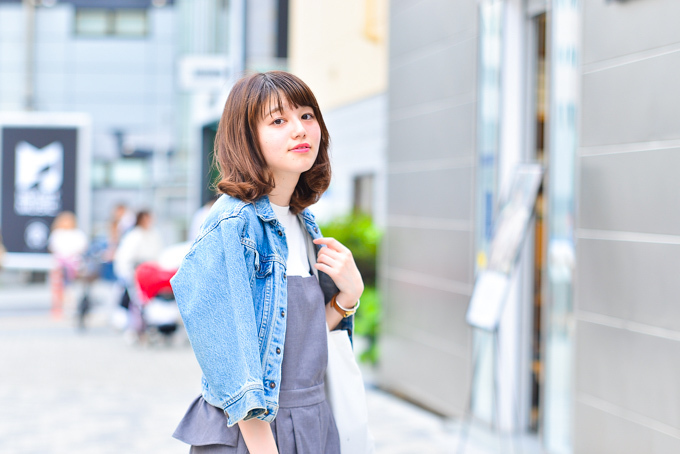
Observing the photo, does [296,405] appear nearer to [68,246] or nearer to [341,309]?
[341,309]

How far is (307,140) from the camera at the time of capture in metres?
1.93

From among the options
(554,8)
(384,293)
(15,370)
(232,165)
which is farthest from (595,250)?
(15,370)

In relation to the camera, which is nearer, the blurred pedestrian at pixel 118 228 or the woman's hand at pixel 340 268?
the woman's hand at pixel 340 268

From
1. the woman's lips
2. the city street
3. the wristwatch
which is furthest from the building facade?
the woman's lips

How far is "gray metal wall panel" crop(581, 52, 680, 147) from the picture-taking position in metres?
3.42

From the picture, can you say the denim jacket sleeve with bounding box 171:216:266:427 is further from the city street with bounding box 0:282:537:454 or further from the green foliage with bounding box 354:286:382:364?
the green foliage with bounding box 354:286:382:364

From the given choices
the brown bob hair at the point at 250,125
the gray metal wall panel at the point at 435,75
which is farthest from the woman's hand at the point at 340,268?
the gray metal wall panel at the point at 435,75

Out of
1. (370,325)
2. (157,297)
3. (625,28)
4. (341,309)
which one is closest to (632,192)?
(625,28)

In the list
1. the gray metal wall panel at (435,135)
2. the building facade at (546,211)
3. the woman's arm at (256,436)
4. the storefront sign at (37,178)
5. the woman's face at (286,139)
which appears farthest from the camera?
the storefront sign at (37,178)

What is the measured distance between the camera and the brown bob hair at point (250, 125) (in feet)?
6.16

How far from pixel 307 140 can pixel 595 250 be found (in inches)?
97.8

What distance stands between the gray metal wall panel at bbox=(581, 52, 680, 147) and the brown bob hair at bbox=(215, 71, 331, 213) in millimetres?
2169

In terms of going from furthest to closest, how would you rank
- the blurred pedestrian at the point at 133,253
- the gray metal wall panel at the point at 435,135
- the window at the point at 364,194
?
the window at the point at 364,194 → the blurred pedestrian at the point at 133,253 → the gray metal wall panel at the point at 435,135

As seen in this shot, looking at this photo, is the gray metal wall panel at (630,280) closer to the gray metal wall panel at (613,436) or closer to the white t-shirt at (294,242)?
the gray metal wall panel at (613,436)
